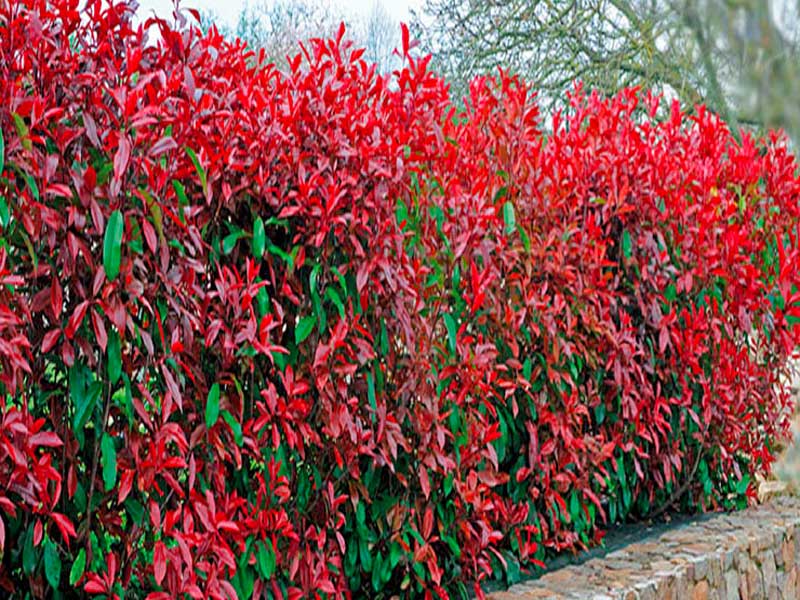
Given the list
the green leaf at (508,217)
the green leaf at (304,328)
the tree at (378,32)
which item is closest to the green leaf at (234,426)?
the green leaf at (304,328)

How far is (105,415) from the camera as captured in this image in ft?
7.72

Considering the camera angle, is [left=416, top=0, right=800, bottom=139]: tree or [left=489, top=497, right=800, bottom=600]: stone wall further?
[left=416, top=0, right=800, bottom=139]: tree

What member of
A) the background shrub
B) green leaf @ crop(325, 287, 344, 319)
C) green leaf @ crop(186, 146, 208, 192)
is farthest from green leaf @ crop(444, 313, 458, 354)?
green leaf @ crop(186, 146, 208, 192)

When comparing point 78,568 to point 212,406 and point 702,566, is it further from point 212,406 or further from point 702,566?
point 702,566

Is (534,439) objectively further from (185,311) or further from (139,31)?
(139,31)

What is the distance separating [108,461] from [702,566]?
2.82m

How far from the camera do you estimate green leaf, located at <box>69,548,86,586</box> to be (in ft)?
7.69

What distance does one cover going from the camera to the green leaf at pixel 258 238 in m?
2.68

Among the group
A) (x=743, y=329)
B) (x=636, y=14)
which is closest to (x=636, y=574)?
(x=743, y=329)

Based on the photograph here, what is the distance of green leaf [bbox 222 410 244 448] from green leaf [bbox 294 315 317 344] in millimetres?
291

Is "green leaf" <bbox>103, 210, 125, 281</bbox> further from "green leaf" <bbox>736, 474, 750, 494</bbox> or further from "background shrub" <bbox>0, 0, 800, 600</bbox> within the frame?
"green leaf" <bbox>736, 474, 750, 494</bbox>

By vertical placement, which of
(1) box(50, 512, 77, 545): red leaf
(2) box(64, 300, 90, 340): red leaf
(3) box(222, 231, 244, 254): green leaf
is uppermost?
(3) box(222, 231, 244, 254): green leaf

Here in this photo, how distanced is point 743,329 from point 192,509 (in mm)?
3384

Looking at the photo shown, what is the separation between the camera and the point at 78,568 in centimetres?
235
